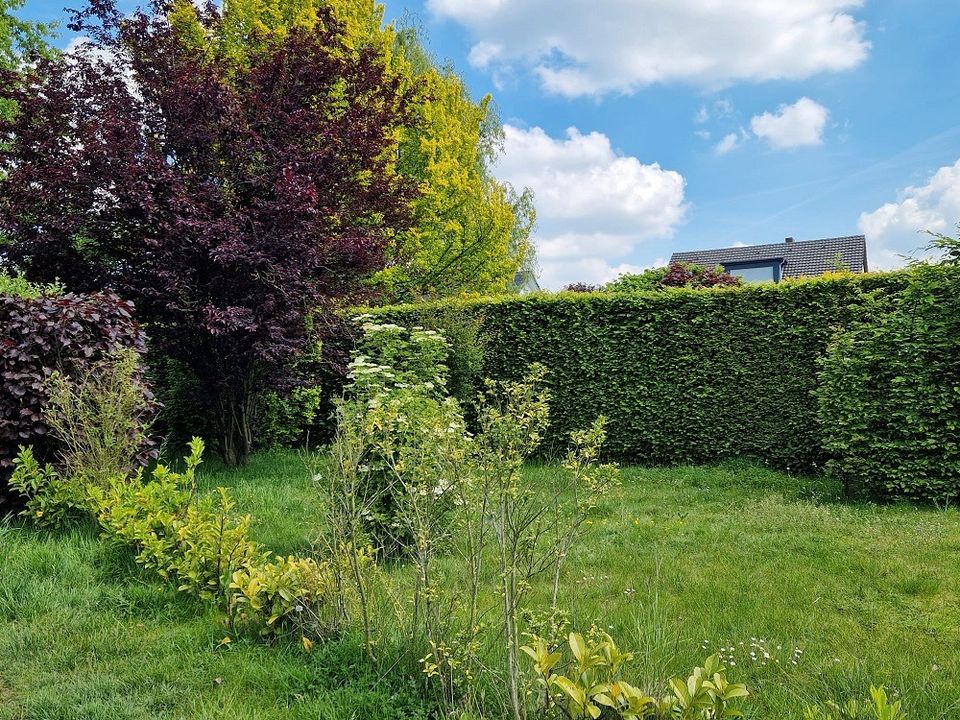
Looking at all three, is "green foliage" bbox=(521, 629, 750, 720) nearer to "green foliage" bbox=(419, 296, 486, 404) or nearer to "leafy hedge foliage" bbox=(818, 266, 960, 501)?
"leafy hedge foliage" bbox=(818, 266, 960, 501)

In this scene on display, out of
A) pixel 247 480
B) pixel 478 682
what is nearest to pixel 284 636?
pixel 478 682

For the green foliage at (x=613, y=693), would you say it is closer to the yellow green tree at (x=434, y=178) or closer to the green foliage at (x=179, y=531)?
the green foliage at (x=179, y=531)

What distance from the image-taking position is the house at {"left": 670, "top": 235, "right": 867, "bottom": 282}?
86.0 feet

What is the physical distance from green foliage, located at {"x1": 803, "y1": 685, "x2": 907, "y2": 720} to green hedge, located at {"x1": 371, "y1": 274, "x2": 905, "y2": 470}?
548 cm

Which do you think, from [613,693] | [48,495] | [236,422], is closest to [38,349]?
[48,495]

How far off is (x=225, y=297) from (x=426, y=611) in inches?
197

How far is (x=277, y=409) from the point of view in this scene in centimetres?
837

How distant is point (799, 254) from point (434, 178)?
2026cm

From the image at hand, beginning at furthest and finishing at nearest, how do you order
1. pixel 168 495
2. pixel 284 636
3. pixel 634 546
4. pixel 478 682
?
pixel 634 546, pixel 168 495, pixel 284 636, pixel 478 682

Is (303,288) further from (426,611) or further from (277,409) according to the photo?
(426,611)

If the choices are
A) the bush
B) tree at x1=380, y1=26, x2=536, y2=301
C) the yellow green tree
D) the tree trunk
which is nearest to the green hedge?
the bush

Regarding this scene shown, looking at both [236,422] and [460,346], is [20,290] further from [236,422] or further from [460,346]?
[460,346]

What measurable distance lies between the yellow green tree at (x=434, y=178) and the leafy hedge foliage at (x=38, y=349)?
25.9 ft

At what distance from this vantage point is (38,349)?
184 inches
